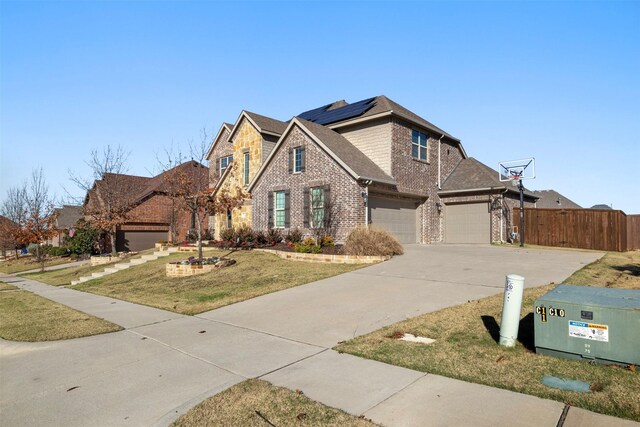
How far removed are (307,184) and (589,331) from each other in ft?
51.4

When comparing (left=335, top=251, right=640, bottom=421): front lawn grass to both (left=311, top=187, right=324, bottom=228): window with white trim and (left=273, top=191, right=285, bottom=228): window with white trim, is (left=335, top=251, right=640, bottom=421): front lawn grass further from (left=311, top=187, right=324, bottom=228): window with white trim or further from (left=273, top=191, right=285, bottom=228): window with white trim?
(left=273, top=191, right=285, bottom=228): window with white trim

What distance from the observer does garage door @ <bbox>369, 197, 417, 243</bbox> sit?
61.8ft

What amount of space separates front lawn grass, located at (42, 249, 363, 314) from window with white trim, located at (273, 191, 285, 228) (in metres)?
3.64

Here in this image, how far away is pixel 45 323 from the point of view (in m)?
8.87

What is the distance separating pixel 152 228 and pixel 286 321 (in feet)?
96.0

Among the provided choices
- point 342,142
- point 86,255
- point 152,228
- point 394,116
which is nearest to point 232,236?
point 342,142

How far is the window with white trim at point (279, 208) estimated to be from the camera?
69.6 feet

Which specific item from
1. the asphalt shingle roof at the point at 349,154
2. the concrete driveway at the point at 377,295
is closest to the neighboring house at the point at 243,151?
the asphalt shingle roof at the point at 349,154

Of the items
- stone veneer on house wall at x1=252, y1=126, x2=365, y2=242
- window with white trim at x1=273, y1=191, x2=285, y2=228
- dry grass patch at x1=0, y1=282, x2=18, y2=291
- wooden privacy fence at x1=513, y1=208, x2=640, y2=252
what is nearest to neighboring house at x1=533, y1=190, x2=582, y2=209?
wooden privacy fence at x1=513, y1=208, x2=640, y2=252

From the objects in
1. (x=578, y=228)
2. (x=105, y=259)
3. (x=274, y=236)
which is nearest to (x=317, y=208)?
(x=274, y=236)

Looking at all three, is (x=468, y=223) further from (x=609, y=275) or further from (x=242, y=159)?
(x=242, y=159)

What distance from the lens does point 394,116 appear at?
787 inches

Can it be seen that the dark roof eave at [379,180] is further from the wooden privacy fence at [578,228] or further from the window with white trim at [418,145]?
the wooden privacy fence at [578,228]

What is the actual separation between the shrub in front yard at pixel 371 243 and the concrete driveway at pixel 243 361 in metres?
3.58
